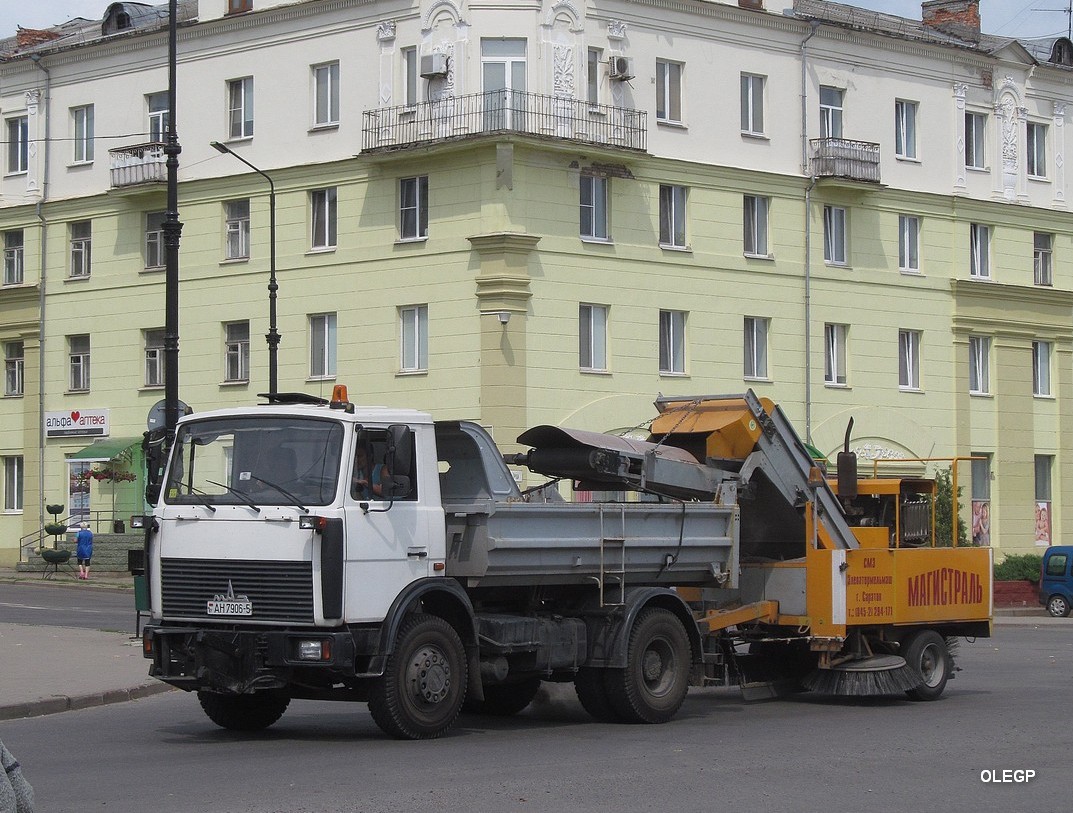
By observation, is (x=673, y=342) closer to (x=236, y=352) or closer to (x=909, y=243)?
(x=909, y=243)

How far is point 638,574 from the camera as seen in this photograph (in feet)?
51.0

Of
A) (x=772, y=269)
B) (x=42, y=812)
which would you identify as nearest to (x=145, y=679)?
(x=42, y=812)

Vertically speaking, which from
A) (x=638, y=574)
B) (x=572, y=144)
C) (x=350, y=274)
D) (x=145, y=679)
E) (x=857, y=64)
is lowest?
(x=145, y=679)

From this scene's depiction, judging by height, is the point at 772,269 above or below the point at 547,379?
above

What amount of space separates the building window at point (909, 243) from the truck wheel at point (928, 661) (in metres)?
31.2

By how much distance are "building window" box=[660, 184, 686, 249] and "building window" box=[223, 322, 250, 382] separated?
11212 mm

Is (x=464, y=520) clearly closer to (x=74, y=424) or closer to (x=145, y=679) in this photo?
(x=145, y=679)

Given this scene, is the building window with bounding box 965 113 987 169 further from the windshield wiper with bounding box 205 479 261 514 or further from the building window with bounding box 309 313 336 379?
the windshield wiper with bounding box 205 479 261 514

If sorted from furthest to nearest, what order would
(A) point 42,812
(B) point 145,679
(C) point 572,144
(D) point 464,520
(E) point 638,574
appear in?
(C) point 572,144 → (B) point 145,679 → (E) point 638,574 → (D) point 464,520 → (A) point 42,812

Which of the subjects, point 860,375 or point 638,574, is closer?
point 638,574

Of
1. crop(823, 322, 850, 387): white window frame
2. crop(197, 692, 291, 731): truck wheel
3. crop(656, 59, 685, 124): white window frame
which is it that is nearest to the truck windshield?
crop(197, 692, 291, 731): truck wheel

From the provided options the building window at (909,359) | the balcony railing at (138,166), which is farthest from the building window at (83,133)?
the building window at (909,359)

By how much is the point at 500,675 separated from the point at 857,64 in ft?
116

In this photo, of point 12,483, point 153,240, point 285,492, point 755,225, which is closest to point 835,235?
point 755,225
